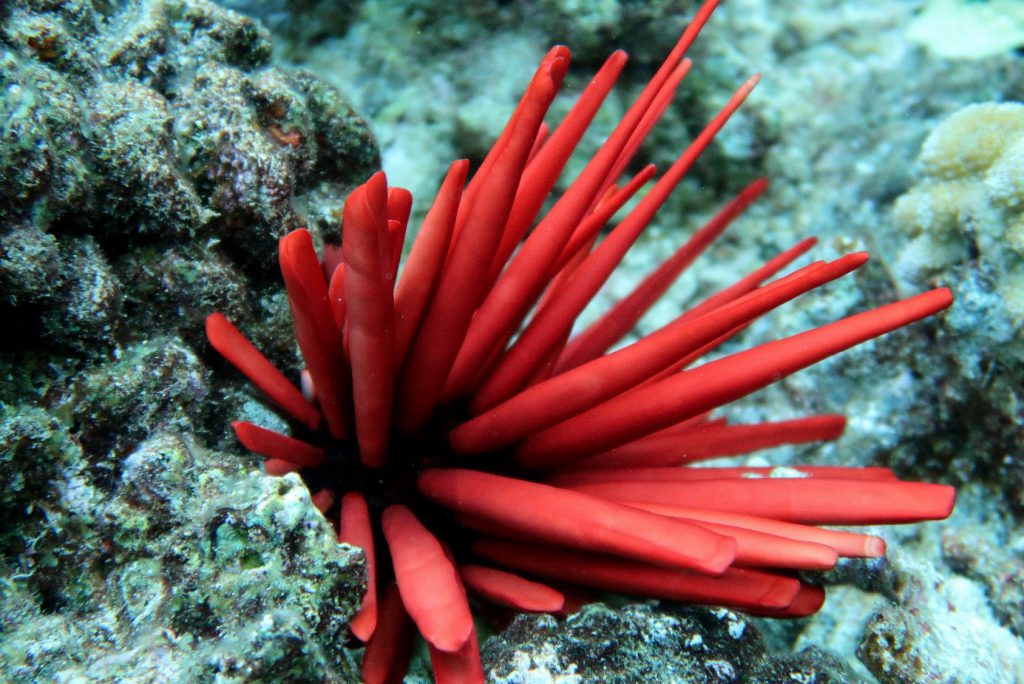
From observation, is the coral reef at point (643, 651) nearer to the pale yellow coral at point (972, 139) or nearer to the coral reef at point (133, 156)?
the coral reef at point (133, 156)

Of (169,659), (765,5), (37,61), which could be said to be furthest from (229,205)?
(765,5)

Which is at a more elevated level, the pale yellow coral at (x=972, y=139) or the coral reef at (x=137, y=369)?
the coral reef at (x=137, y=369)

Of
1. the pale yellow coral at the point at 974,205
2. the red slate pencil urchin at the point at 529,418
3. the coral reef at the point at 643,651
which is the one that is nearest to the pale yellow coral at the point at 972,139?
the pale yellow coral at the point at 974,205

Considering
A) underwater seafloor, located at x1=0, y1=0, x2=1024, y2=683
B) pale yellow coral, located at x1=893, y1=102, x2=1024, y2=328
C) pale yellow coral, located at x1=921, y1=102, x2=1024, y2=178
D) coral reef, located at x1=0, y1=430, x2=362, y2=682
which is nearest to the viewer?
coral reef, located at x1=0, y1=430, x2=362, y2=682

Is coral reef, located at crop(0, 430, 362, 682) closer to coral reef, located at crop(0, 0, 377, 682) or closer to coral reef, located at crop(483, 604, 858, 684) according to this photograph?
coral reef, located at crop(0, 0, 377, 682)

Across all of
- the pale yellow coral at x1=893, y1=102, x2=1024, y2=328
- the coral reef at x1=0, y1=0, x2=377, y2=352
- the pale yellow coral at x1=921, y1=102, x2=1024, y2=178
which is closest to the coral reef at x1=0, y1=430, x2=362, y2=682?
the coral reef at x1=0, y1=0, x2=377, y2=352

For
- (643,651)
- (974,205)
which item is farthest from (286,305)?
(974,205)

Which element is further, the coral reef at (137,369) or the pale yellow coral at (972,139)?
the pale yellow coral at (972,139)
